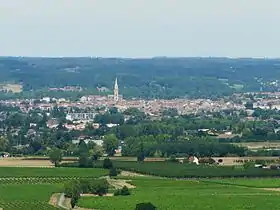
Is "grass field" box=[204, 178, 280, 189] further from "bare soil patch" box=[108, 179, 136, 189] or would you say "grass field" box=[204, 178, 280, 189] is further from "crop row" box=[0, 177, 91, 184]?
"crop row" box=[0, 177, 91, 184]

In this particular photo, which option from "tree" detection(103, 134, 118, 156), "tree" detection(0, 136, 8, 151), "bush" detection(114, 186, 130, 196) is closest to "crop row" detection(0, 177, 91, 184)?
"bush" detection(114, 186, 130, 196)

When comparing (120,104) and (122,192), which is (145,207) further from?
(120,104)

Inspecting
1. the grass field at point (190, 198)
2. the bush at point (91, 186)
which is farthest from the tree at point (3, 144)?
the bush at point (91, 186)

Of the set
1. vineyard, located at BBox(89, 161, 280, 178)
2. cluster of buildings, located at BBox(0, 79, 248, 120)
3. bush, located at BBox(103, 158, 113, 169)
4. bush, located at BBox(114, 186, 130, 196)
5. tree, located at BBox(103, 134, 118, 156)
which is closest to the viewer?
bush, located at BBox(114, 186, 130, 196)

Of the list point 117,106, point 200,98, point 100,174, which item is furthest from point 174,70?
point 100,174

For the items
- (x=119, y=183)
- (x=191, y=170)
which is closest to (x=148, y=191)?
(x=119, y=183)

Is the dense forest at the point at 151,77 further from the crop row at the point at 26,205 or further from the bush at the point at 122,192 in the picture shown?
the crop row at the point at 26,205
